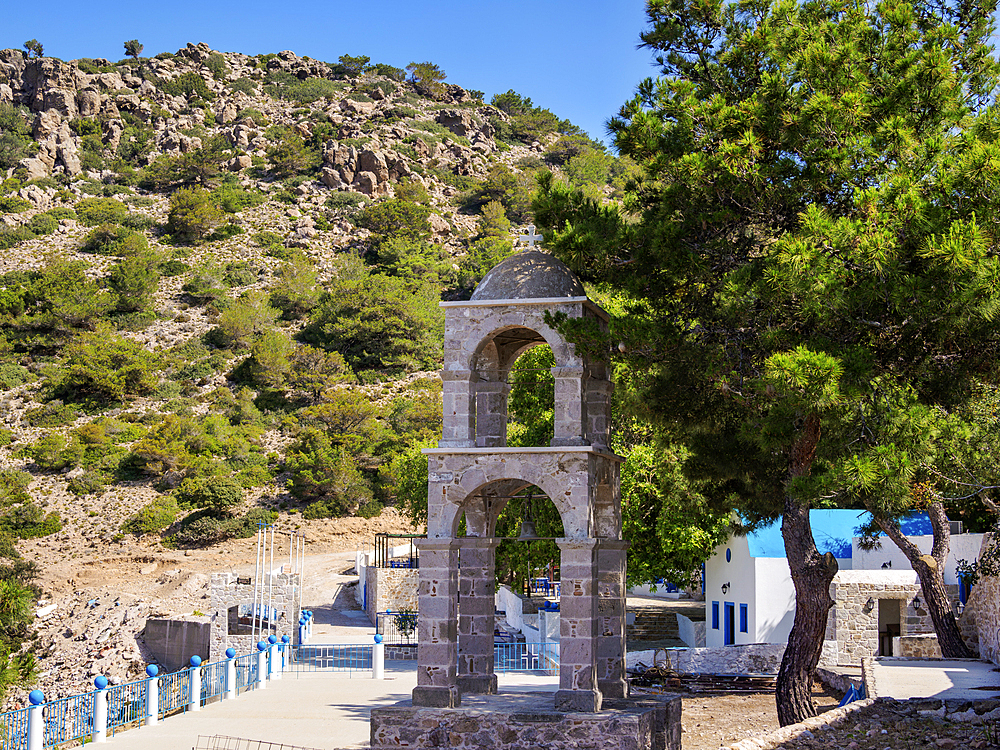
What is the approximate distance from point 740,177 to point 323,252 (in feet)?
208

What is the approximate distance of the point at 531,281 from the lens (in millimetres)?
12578

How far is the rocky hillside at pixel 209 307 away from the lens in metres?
42.6

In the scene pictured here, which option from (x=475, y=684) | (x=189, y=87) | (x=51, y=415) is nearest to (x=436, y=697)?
(x=475, y=684)

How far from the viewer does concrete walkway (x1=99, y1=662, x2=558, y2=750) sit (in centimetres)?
1300

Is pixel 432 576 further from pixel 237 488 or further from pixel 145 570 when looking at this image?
pixel 237 488

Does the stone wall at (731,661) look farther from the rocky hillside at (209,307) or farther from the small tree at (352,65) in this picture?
the small tree at (352,65)

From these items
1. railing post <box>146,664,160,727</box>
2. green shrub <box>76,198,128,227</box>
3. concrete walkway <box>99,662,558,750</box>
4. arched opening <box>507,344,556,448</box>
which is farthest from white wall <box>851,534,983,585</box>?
green shrub <box>76,198,128,227</box>

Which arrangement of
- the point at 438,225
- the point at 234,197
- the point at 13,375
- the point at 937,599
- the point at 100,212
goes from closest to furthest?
the point at 937,599 < the point at 13,375 < the point at 100,212 < the point at 234,197 < the point at 438,225

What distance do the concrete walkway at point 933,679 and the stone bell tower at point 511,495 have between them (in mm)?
4239

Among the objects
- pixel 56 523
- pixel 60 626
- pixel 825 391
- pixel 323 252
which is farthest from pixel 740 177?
pixel 323 252

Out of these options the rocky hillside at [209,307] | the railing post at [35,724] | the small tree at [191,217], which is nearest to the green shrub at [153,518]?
the rocky hillside at [209,307]

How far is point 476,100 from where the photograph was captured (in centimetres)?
10662

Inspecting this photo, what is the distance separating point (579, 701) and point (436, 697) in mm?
1777

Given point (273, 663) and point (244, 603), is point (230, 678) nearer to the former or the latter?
point (273, 663)
